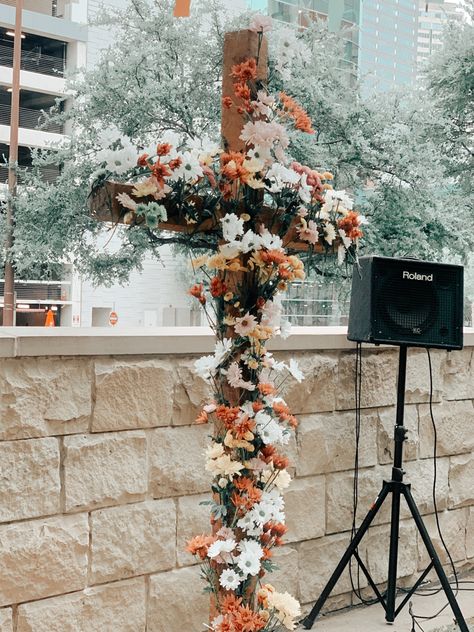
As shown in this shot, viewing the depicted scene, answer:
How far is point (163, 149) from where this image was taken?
1.69 m

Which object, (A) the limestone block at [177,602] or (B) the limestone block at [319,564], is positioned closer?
(A) the limestone block at [177,602]

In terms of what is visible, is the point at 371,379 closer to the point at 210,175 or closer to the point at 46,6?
the point at 210,175

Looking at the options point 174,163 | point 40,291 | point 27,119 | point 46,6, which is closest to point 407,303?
point 174,163

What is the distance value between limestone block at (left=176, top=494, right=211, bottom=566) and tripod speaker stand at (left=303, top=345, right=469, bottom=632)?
484 mm

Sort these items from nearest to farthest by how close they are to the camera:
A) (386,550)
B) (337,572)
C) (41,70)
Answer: (337,572) → (386,550) → (41,70)

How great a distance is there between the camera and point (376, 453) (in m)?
2.85

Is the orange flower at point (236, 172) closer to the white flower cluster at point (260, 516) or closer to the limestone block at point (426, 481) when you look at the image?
the white flower cluster at point (260, 516)

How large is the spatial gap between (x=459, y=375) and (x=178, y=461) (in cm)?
130

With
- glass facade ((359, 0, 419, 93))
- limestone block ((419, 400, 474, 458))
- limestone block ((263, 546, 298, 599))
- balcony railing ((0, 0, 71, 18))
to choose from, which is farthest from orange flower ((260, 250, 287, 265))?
balcony railing ((0, 0, 71, 18))

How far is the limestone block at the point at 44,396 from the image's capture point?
75.1 inches

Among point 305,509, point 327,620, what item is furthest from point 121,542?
point 327,620

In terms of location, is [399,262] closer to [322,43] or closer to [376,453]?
[376,453]

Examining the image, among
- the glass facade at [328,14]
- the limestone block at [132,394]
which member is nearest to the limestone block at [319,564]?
the limestone block at [132,394]

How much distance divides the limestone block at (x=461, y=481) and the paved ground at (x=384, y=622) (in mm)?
377
